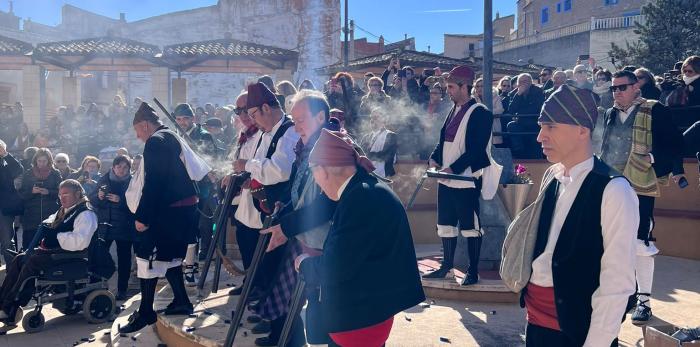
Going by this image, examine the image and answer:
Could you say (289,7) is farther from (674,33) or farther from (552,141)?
(552,141)

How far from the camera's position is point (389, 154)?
9422mm

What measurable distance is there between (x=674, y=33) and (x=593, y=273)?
90.4ft

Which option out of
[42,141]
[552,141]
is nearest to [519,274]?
[552,141]

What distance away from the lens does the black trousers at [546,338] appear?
284 cm

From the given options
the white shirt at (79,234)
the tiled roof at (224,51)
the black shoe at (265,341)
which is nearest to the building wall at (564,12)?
the tiled roof at (224,51)

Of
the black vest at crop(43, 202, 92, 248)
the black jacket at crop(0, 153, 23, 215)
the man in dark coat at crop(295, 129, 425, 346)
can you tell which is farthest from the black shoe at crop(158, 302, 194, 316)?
the black jacket at crop(0, 153, 23, 215)

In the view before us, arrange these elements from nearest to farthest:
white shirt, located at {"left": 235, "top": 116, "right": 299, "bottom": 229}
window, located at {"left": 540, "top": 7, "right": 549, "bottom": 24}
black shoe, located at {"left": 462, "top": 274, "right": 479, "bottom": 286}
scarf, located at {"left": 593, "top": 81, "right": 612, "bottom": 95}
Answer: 1. white shirt, located at {"left": 235, "top": 116, "right": 299, "bottom": 229}
2. black shoe, located at {"left": 462, "top": 274, "right": 479, "bottom": 286}
3. scarf, located at {"left": 593, "top": 81, "right": 612, "bottom": 95}
4. window, located at {"left": 540, "top": 7, "right": 549, "bottom": 24}

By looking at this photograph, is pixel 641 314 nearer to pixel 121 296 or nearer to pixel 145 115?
pixel 145 115

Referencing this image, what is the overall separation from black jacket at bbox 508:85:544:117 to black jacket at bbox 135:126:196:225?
21.5ft

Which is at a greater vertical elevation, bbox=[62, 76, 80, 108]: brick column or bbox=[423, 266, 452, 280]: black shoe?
bbox=[62, 76, 80, 108]: brick column

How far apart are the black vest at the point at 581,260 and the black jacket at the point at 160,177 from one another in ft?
12.6

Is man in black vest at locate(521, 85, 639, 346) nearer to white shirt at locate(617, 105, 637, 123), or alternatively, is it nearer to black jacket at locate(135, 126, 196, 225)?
white shirt at locate(617, 105, 637, 123)

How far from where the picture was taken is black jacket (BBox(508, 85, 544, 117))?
35.1 ft

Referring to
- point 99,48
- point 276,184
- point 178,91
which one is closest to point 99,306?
point 276,184
